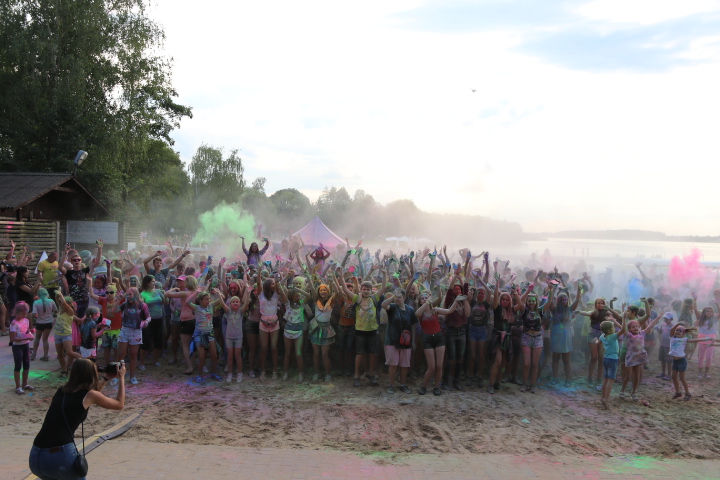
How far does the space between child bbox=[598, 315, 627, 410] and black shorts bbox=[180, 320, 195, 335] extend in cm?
636

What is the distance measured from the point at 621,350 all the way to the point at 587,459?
3061 millimetres

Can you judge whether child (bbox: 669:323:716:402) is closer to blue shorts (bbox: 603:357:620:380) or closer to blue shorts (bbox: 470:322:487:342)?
blue shorts (bbox: 603:357:620:380)

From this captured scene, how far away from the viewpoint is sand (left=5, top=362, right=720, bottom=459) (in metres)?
5.47

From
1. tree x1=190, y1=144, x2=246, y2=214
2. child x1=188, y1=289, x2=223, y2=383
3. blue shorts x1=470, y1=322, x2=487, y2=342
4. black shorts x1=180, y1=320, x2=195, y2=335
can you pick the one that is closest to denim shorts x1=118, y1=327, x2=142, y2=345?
black shorts x1=180, y1=320, x2=195, y2=335

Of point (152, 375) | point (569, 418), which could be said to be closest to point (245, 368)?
point (152, 375)

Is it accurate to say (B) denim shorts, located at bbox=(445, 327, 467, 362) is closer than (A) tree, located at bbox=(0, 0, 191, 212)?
Yes

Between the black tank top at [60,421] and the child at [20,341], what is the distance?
4012mm

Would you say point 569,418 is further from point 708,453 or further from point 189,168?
point 189,168

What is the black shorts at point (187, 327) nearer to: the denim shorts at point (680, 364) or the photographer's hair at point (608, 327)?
the photographer's hair at point (608, 327)


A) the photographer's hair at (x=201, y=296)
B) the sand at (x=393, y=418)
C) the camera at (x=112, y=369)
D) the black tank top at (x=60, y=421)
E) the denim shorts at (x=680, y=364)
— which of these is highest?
the photographer's hair at (x=201, y=296)

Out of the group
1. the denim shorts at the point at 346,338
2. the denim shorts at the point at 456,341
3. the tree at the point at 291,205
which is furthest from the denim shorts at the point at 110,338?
the tree at the point at 291,205

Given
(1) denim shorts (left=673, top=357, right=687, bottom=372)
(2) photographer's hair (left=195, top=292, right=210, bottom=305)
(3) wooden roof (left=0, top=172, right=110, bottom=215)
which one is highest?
(3) wooden roof (left=0, top=172, right=110, bottom=215)

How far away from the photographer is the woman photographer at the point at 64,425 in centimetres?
324

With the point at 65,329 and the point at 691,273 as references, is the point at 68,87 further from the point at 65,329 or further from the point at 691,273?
the point at 691,273
